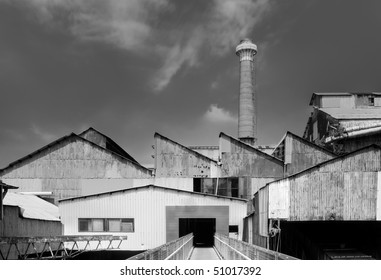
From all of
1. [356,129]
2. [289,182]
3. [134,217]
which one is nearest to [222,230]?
[134,217]

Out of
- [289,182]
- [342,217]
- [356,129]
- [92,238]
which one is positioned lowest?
[92,238]

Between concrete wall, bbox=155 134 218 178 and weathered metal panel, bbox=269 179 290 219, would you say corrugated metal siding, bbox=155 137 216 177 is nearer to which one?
concrete wall, bbox=155 134 218 178

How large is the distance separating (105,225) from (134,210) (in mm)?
2287

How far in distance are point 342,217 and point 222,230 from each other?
10273mm

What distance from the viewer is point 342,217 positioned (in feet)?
80.0

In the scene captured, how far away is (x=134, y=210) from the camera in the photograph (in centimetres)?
3134

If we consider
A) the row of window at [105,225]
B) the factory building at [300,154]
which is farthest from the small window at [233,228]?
the factory building at [300,154]

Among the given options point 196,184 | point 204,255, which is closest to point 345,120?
point 196,184

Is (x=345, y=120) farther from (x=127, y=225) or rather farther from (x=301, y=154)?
(x=127, y=225)

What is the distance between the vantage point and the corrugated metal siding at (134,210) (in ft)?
102

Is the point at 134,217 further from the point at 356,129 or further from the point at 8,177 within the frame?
the point at 356,129

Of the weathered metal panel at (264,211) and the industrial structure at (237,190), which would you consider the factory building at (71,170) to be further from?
the weathered metal panel at (264,211)
